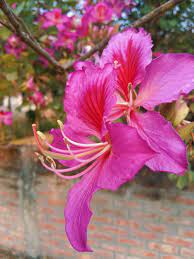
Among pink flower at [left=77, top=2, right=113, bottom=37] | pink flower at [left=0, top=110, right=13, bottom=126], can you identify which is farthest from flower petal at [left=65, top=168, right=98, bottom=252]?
pink flower at [left=0, top=110, right=13, bottom=126]

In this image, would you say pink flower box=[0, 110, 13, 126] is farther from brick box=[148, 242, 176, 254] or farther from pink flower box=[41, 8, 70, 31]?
brick box=[148, 242, 176, 254]

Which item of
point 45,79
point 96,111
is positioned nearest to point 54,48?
point 45,79

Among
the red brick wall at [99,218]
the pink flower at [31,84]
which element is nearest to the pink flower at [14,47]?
the pink flower at [31,84]

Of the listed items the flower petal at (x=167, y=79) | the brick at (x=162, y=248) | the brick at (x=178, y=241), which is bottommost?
the brick at (x=162, y=248)

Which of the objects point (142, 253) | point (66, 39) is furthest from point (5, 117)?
point (142, 253)

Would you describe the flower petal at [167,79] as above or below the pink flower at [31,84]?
above

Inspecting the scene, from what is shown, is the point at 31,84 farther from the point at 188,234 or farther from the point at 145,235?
the point at 188,234

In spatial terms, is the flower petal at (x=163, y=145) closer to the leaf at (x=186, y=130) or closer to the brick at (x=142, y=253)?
the leaf at (x=186, y=130)
